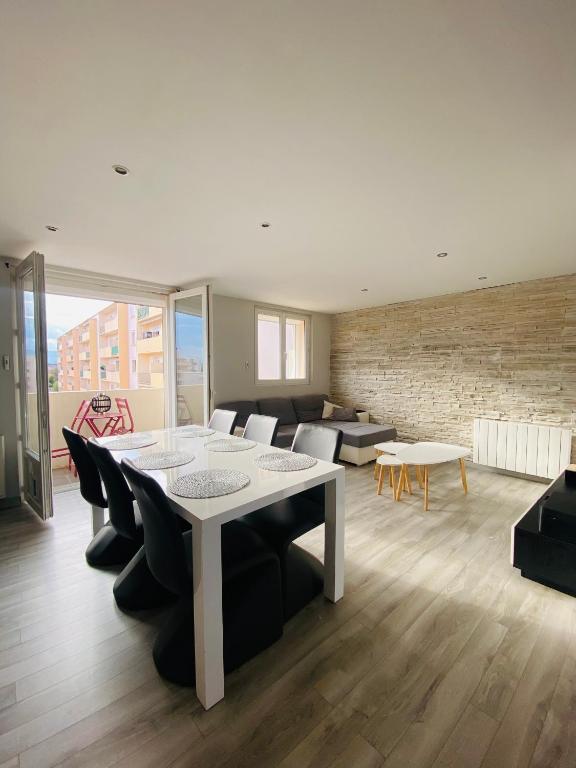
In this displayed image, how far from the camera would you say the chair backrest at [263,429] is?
276 cm

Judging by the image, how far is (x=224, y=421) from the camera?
322 centimetres

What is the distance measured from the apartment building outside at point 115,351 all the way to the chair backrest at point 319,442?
5041mm

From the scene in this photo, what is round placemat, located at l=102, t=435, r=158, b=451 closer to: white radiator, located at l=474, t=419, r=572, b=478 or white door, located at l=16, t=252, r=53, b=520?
white door, located at l=16, t=252, r=53, b=520

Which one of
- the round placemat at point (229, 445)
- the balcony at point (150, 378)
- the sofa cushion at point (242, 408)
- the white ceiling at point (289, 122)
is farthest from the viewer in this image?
the balcony at point (150, 378)

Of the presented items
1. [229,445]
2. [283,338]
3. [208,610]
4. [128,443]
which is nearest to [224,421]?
[229,445]

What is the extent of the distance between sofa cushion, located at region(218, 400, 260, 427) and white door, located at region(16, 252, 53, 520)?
222 centimetres

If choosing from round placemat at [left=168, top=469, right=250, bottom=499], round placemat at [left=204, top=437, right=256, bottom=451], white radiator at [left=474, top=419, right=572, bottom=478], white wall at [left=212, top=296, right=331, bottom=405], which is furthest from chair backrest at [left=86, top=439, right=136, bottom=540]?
white radiator at [left=474, top=419, right=572, bottom=478]

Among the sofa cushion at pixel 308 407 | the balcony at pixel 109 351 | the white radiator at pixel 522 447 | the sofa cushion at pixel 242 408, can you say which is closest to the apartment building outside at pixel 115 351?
the balcony at pixel 109 351

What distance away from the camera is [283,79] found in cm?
120

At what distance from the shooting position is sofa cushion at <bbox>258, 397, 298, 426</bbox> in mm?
5135

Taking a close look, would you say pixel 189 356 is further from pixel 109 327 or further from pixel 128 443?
pixel 109 327

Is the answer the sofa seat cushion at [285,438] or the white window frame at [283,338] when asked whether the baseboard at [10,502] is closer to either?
the sofa seat cushion at [285,438]

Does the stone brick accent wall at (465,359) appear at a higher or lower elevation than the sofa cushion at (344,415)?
higher

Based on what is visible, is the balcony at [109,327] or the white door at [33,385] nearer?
the white door at [33,385]
